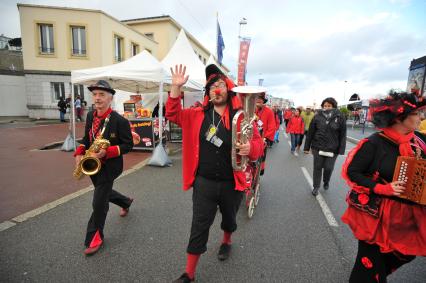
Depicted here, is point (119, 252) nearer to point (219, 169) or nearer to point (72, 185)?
point (219, 169)

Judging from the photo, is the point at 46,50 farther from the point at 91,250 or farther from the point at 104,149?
the point at 91,250

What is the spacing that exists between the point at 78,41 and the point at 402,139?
2297cm

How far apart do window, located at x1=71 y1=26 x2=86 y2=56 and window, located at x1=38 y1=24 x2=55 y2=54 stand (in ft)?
4.93

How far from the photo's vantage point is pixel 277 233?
3443 millimetres

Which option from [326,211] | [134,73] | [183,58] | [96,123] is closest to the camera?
[96,123]

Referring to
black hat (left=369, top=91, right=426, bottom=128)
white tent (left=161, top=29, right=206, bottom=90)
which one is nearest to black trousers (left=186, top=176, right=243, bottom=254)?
black hat (left=369, top=91, right=426, bottom=128)

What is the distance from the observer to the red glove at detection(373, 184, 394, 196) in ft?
5.79

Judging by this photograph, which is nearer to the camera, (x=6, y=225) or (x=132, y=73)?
(x=6, y=225)

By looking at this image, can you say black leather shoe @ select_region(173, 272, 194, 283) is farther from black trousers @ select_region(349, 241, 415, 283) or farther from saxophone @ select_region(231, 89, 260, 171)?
black trousers @ select_region(349, 241, 415, 283)

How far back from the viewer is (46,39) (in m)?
19.5

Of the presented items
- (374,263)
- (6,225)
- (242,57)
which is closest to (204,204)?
(374,263)

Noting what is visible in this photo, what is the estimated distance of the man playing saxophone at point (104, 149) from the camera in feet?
Answer: 9.46

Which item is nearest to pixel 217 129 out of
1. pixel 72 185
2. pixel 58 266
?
pixel 58 266

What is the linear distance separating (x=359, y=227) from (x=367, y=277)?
0.36 metres
